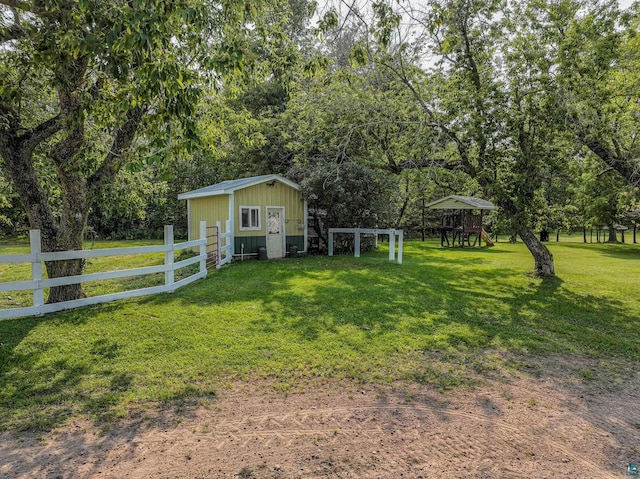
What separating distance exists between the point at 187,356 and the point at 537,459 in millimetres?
3579

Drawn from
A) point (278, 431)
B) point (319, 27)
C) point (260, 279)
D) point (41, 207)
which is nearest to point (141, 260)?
point (260, 279)

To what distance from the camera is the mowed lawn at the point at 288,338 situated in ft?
12.5

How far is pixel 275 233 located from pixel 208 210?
266 centimetres

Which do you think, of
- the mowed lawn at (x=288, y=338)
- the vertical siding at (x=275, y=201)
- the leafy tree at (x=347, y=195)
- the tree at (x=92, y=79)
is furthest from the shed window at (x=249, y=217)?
the tree at (x=92, y=79)

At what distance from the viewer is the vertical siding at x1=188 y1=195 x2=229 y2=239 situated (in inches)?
519

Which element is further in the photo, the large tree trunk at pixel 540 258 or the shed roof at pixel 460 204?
the shed roof at pixel 460 204

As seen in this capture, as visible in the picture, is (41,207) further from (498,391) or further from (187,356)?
(498,391)

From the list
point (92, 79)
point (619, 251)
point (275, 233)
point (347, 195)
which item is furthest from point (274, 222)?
point (619, 251)

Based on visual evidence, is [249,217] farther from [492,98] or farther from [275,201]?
[492,98]

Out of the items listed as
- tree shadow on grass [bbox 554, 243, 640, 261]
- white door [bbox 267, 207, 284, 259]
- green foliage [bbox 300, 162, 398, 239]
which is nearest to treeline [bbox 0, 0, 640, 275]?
green foliage [bbox 300, 162, 398, 239]

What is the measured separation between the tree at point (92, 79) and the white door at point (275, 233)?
6.59 m

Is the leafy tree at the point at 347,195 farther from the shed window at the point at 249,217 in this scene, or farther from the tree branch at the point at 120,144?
the tree branch at the point at 120,144

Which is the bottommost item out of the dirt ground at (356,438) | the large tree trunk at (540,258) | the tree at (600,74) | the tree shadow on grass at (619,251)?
the dirt ground at (356,438)

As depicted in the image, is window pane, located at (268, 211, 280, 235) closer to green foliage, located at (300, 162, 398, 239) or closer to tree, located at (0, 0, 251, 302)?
green foliage, located at (300, 162, 398, 239)
